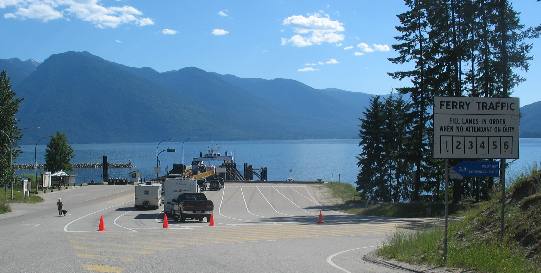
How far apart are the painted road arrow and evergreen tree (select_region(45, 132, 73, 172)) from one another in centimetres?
10429

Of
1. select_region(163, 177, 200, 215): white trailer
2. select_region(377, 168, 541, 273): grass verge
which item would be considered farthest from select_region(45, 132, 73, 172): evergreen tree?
select_region(377, 168, 541, 273): grass verge

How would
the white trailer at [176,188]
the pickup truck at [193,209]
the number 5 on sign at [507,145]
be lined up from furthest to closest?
the white trailer at [176,188]
the pickup truck at [193,209]
the number 5 on sign at [507,145]

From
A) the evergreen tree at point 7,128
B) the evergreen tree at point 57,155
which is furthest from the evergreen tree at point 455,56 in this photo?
the evergreen tree at point 57,155

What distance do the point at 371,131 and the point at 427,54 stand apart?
2009 cm

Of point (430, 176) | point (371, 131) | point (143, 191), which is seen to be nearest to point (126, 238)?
point (143, 191)

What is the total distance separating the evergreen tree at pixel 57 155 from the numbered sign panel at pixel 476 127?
104327 millimetres

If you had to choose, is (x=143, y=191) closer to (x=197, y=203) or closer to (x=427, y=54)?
(x=197, y=203)

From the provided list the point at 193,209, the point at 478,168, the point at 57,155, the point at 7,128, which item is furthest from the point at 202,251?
the point at 57,155

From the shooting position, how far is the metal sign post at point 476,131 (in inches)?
569

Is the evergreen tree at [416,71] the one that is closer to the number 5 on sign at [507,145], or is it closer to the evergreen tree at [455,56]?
the evergreen tree at [455,56]

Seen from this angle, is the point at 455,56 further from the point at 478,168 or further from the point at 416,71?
the point at 478,168

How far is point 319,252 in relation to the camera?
20.0m

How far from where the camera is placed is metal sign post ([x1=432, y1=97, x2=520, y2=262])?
47.4 feet

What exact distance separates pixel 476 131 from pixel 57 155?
10491 cm
